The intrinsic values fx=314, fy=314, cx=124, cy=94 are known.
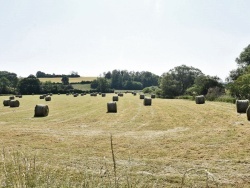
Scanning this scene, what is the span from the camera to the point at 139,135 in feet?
61.4

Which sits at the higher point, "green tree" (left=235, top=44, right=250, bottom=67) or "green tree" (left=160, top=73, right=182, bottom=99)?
"green tree" (left=235, top=44, right=250, bottom=67)

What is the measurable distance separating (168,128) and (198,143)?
618cm

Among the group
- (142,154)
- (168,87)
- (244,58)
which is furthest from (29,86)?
(142,154)

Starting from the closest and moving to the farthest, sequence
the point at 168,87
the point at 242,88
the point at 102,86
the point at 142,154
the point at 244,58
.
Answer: the point at 142,154, the point at 242,88, the point at 244,58, the point at 168,87, the point at 102,86

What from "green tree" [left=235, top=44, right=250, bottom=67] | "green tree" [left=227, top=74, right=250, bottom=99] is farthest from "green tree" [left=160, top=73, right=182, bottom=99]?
"green tree" [left=227, top=74, right=250, bottom=99]

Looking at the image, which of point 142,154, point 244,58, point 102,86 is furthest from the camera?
point 102,86

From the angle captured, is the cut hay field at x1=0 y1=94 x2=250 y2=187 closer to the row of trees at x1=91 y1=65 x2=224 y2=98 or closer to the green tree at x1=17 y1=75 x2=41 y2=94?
the row of trees at x1=91 y1=65 x2=224 y2=98

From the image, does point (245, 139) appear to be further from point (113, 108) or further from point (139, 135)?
point (113, 108)

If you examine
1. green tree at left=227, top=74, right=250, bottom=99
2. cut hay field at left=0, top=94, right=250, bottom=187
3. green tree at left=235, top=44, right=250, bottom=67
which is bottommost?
cut hay field at left=0, top=94, right=250, bottom=187

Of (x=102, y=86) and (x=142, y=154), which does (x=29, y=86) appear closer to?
(x=102, y=86)

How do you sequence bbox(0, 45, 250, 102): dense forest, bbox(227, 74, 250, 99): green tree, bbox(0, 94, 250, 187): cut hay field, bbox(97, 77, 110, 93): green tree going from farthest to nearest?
bbox(97, 77, 110, 93): green tree < bbox(0, 45, 250, 102): dense forest < bbox(227, 74, 250, 99): green tree < bbox(0, 94, 250, 187): cut hay field

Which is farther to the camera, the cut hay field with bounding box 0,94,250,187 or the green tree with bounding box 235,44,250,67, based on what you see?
the green tree with bounding box 235,44,250,67

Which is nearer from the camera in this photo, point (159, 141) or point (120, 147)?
point (120, 147)

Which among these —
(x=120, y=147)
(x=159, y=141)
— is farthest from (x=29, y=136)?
(x=159, y=141)
